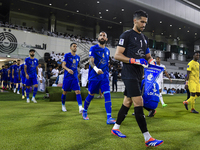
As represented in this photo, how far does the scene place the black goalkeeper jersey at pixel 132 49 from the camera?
2.46m

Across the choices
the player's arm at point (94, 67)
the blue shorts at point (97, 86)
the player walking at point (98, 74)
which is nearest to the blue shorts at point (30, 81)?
the player walking at point (98, 74)

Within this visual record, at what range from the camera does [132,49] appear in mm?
2535

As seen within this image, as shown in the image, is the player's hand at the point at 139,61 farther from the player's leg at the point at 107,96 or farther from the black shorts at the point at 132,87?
the player's leg at the point at 107,96

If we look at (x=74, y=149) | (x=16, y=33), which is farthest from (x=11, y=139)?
(x=16, y=33)

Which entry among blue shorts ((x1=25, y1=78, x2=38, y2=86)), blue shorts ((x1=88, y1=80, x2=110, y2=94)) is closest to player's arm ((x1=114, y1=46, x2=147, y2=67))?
blue shorts ((x1=88, y1=80, x2=110, y2=94))

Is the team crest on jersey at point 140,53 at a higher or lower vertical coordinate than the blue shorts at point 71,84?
higher

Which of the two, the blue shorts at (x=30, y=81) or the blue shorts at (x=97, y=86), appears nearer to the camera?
the blue shorts at (x=97, y=86)

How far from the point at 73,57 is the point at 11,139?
300 cm

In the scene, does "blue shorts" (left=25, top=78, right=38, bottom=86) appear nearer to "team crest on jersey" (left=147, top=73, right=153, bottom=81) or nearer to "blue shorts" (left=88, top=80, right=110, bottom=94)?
"blue shorts" (left=88, top=80, right=110, bottom=94)

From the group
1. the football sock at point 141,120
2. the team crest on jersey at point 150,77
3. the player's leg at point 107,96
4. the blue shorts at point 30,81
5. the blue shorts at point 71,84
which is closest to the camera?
the football sock at point 141,120

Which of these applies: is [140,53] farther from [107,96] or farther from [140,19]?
[107,96]

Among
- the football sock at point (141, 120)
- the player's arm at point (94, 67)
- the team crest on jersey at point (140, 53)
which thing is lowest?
the football sock at point (141, 120)

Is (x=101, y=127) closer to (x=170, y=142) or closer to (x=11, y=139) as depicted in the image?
(x=170, y=142)

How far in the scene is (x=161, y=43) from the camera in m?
36.2
